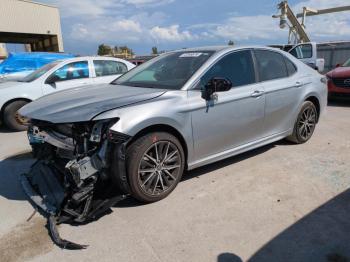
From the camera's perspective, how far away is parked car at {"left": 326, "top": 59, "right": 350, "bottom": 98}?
9.11m

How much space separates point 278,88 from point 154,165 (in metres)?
2.33

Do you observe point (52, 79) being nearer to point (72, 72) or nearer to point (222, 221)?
point (72, 72)

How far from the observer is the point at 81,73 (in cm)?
811

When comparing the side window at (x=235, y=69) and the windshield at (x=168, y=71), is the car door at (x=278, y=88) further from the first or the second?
the windshield at (x=168, y=71)

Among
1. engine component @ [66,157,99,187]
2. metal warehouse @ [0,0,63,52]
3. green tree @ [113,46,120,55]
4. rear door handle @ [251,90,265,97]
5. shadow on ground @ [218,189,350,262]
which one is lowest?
shadow on ground @ [218,189,350,262]

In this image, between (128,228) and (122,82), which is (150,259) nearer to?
(128,228)

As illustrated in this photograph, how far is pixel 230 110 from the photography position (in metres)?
4.16

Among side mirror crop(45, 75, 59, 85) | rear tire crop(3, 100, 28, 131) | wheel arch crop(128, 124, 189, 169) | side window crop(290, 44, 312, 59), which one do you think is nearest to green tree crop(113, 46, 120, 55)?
side window crop(290, 44, 312, 59)

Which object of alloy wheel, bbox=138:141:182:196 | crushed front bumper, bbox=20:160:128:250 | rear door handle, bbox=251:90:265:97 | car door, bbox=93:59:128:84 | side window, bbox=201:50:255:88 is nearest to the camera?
crushed front bumper, bbox=20:160:128:250

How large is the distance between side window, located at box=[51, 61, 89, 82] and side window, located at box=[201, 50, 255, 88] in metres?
4.72

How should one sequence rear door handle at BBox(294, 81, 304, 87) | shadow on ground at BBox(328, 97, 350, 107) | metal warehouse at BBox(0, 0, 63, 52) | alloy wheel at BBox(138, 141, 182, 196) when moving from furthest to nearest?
metal warehouse at BBox(0, 0, 63, 52)
shadow on ground at BBox(328, 97, 350, 107)
rear door handle at BBox(294, 81, 304, 87)
alloy wheel at BBox(138, 141, 182, 196)

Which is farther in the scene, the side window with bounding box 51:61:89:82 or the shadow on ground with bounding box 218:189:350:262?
the side window with bounding box 51:61:89:82

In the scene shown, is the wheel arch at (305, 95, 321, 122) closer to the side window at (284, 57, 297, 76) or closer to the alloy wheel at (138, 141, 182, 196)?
the side window at (284, 57, 297, 76)

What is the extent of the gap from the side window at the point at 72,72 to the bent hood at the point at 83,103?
371cm
